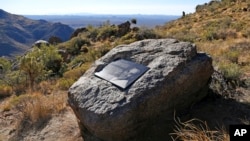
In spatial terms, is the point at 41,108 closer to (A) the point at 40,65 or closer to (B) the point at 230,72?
(A) the point at 40,65

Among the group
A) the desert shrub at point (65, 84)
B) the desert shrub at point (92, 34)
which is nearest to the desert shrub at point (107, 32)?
the desert shrub at point (92, 34)

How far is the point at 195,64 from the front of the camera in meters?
5.98

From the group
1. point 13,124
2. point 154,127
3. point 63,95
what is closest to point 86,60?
point 63,95

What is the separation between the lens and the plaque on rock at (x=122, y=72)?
5840mm

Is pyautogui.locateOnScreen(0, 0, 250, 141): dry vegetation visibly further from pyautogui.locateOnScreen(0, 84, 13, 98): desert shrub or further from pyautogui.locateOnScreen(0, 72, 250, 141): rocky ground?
pyautogui.locateOnScreen(0, 72, 250, 141): rocky ground

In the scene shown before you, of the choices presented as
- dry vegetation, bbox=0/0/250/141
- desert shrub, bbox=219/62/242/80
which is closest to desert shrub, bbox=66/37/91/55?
dry vegetation, bbox=0/0/250/141

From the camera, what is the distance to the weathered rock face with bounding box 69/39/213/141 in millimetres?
5344

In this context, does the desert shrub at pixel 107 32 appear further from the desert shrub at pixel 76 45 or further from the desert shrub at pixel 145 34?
the desert shrub at pixel 145 34

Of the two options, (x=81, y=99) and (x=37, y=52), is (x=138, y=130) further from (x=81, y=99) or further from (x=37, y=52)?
(x=37, y=52)

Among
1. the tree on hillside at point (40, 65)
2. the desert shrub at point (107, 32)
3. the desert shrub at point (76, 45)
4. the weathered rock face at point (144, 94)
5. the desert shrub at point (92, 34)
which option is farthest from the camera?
the desert shrub at point (92, 34)

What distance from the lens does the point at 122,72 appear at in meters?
6.11

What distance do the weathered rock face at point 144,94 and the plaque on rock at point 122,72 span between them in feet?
0.32

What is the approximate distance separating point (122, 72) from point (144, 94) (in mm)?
796

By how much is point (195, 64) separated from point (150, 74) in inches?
31.2
